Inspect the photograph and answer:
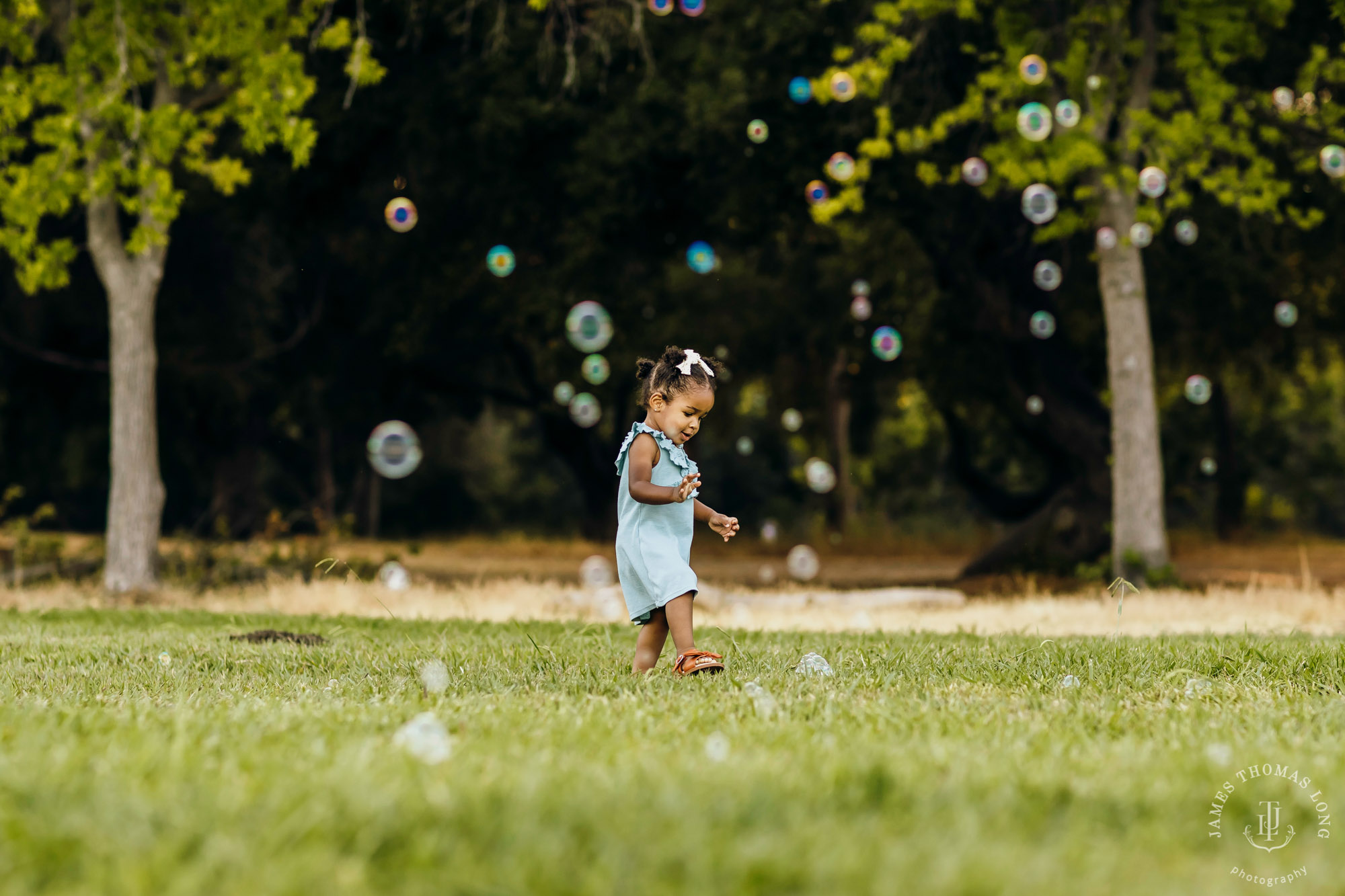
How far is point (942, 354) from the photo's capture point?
23.4 m

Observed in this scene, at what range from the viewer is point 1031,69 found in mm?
13391

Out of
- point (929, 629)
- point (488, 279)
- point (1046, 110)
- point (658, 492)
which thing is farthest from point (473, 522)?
point (658, 492)

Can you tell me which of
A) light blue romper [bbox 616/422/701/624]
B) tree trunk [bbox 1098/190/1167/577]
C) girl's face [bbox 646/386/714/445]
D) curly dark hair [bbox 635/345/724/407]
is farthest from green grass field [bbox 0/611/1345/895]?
tree trunk [bbox 1098/190/1167/577]

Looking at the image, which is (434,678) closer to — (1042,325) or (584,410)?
(1042,325)

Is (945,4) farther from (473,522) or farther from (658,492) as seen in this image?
(473,522)

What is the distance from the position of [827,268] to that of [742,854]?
23.8 metres

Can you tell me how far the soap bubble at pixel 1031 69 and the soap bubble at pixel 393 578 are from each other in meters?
8.28

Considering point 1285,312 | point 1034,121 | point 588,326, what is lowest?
point 588,326

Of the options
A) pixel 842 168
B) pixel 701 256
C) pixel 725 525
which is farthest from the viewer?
pixel 701 256

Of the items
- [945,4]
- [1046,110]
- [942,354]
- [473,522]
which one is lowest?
[473,522]

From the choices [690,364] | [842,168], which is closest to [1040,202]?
[842,168]

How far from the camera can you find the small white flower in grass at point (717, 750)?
3176 mm

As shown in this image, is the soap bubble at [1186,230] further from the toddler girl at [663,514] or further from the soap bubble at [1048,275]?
the toddler girl at [663,514]

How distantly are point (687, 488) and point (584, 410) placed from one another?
1725 cm
